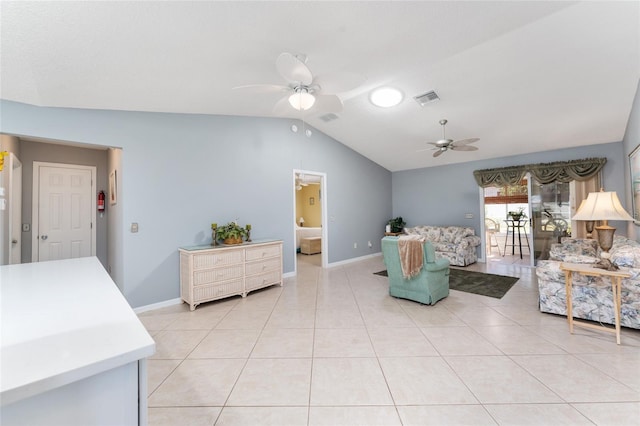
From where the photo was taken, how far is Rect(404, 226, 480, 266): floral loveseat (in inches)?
220

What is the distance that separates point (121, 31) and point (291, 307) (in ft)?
10.3

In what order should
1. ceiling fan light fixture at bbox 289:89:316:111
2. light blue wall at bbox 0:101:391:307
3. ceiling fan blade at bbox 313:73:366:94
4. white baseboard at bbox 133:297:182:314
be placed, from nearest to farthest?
1. ceiling fan blade at bbox 313:73:366:94
2. ceiling fan light fixture at bbox 289:89:316:111
3. light blue wall at bbox 0:101:391:307
4. white baseboard at bbox 133:297:182:314

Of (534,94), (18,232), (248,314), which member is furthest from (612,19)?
(18,232)

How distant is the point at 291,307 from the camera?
3389mm

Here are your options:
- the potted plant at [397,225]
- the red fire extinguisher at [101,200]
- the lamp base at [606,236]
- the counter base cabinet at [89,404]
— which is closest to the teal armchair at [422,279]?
the lamp base at [606,236]

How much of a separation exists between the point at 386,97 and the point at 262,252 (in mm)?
3080

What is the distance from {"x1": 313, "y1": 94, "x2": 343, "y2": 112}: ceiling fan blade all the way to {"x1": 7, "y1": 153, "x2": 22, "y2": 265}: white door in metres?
3.50

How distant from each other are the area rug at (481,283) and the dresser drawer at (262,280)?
2082 millimetres

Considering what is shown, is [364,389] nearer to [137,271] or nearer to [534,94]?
A: [137,271]

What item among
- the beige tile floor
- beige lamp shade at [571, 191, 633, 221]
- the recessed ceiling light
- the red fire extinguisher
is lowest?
the beige tile floor

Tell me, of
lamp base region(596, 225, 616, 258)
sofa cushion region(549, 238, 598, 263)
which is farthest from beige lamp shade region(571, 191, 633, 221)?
sofa cushion region(549, 238, 598, 263)

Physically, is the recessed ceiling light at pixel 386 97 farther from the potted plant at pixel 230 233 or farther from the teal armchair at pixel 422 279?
the potted plant at pixel 230 233

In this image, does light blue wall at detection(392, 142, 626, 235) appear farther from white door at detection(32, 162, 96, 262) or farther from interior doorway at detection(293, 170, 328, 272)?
white door at detection(32, 162, 96, 262)

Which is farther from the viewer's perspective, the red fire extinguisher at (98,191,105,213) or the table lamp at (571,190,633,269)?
the red fire extinguisher at (98,191,105,213)
